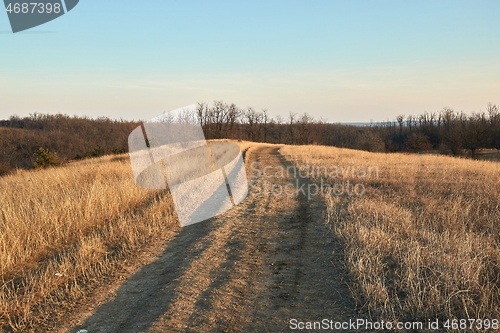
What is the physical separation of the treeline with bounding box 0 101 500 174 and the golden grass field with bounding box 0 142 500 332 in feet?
113

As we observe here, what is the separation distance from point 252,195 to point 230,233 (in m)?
3.62

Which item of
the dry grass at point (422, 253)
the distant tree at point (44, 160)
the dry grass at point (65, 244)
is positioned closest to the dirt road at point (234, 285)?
the dry grass at point (422, 253)

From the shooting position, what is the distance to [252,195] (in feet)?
33.1

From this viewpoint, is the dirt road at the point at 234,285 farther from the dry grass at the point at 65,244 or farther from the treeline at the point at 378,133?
the treeline at the point at 378,133

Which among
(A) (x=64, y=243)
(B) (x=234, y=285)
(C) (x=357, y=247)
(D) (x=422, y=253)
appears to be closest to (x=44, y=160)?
(A) (x=64, y=243)

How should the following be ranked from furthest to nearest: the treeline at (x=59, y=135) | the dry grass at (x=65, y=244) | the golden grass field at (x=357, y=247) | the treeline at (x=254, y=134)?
the treeline at (x=59, y=135), the treeline at (x=254, y=134), the dry grass at (x=65, y=244), the golden grass field at (x=357, y=247)

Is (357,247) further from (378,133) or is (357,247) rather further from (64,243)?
(378,133)

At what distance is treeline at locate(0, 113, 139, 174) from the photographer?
7245 centimetres

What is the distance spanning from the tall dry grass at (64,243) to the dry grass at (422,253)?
3609 mm

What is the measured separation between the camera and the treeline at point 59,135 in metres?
72.4

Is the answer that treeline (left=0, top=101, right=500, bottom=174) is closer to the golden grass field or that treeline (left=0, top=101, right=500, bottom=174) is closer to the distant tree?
the distant tree

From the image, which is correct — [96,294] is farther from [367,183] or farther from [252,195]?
[367,183]

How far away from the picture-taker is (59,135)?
9125cm

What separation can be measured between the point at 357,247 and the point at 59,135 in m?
102
